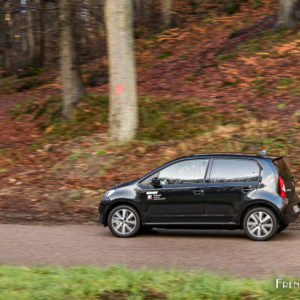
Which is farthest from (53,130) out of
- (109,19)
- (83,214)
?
(83,214)

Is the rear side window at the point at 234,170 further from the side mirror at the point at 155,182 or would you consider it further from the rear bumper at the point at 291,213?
the side mirror at the point at 155,182

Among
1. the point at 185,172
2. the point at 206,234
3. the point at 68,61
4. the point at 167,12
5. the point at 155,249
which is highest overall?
the point at 167,12

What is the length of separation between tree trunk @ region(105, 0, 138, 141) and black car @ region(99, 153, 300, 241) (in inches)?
224

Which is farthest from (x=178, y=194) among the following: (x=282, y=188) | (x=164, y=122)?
(x=164, y=122)

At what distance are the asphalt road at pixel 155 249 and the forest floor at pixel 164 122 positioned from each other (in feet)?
5.65

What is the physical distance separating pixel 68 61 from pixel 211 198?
1166 cm

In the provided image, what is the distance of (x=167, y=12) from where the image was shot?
30.7 meters

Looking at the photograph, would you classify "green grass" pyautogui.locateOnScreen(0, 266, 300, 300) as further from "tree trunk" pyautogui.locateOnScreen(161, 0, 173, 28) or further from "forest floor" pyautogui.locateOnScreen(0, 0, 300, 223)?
"tree trunk" pyautogui.locateOnScreen(161, 0, 173, 28)

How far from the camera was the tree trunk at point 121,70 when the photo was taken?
619 inches

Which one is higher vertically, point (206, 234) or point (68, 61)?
point (68, 61)

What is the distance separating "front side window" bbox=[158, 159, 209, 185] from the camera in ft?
34.3

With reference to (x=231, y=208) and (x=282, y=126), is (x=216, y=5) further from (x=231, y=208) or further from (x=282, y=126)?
(x=231, y=208)

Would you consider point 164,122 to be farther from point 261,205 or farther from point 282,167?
point 261,205

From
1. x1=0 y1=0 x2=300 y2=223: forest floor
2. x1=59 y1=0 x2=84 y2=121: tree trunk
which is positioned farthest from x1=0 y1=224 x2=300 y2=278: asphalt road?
x1=59 y1=0 x2=84 y2=121: tree trunk
